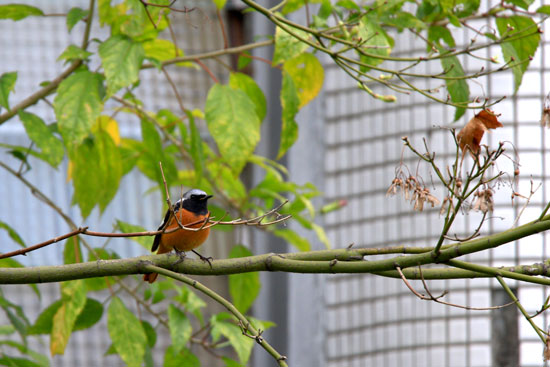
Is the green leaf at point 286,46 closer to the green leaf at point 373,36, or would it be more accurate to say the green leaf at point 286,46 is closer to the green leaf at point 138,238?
the green leaf at point 373,36

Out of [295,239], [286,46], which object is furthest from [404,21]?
[295,239]

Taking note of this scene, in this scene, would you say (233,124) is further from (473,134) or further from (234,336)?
(473,134)

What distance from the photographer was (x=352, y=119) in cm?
342

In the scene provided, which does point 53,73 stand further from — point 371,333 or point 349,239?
point 371,333

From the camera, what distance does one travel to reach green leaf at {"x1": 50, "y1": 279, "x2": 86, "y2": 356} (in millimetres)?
2506

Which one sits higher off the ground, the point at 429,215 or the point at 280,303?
the point at 429,215

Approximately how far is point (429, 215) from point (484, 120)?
192 centimetres

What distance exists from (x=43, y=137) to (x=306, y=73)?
983mm

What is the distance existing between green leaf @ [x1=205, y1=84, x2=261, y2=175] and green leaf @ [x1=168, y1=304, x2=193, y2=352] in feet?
1.89

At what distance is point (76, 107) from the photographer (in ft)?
7.73

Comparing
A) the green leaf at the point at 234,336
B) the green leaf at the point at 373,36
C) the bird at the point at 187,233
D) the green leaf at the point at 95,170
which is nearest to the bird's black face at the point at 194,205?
the bird at the point at 187,233

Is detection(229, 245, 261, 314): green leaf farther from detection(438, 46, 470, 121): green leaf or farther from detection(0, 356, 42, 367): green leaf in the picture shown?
detection(438, 46, 470, 121): green leaf

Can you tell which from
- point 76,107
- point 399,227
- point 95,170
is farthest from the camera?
point 399,227

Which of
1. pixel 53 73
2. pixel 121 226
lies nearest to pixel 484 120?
pixel 121 226
